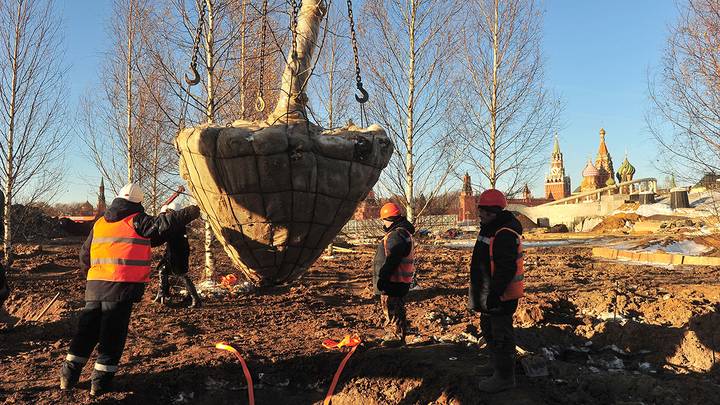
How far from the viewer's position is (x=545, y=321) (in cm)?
617

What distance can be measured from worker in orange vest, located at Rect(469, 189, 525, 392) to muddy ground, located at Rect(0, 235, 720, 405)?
0.63 ft

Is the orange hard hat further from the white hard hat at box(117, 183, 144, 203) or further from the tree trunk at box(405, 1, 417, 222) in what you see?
the tree trunk at box(405, 1, 417, 222)

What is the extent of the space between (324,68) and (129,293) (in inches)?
522

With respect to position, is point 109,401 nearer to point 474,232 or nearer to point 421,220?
point 421,220

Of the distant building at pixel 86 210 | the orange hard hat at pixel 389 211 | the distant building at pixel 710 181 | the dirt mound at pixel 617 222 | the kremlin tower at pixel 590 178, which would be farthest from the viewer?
the kremlin tower at pixel 590 178

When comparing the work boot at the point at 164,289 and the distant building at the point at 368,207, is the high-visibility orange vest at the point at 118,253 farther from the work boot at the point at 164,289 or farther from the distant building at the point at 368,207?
the work boot at the point at 164,289

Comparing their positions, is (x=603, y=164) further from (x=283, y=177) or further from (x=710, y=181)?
(x=283, y=177)

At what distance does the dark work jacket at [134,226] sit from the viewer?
370 cm

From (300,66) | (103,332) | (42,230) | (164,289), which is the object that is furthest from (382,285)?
(42,230)

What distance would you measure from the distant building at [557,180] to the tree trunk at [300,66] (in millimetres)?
84785

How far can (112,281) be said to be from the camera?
3828mm

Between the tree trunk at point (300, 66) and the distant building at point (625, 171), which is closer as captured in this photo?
the tree trunk at point (300, 66)

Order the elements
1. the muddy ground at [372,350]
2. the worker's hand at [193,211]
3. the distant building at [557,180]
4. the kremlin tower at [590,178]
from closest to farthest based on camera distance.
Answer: the worker's hand at [193,211], the muddy ground at [372,350], the kremlin tower at [590,178], the distant building at [557,180]

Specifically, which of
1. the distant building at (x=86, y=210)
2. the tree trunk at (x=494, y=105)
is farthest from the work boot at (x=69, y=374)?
the distant building at (x=86, y=210)
